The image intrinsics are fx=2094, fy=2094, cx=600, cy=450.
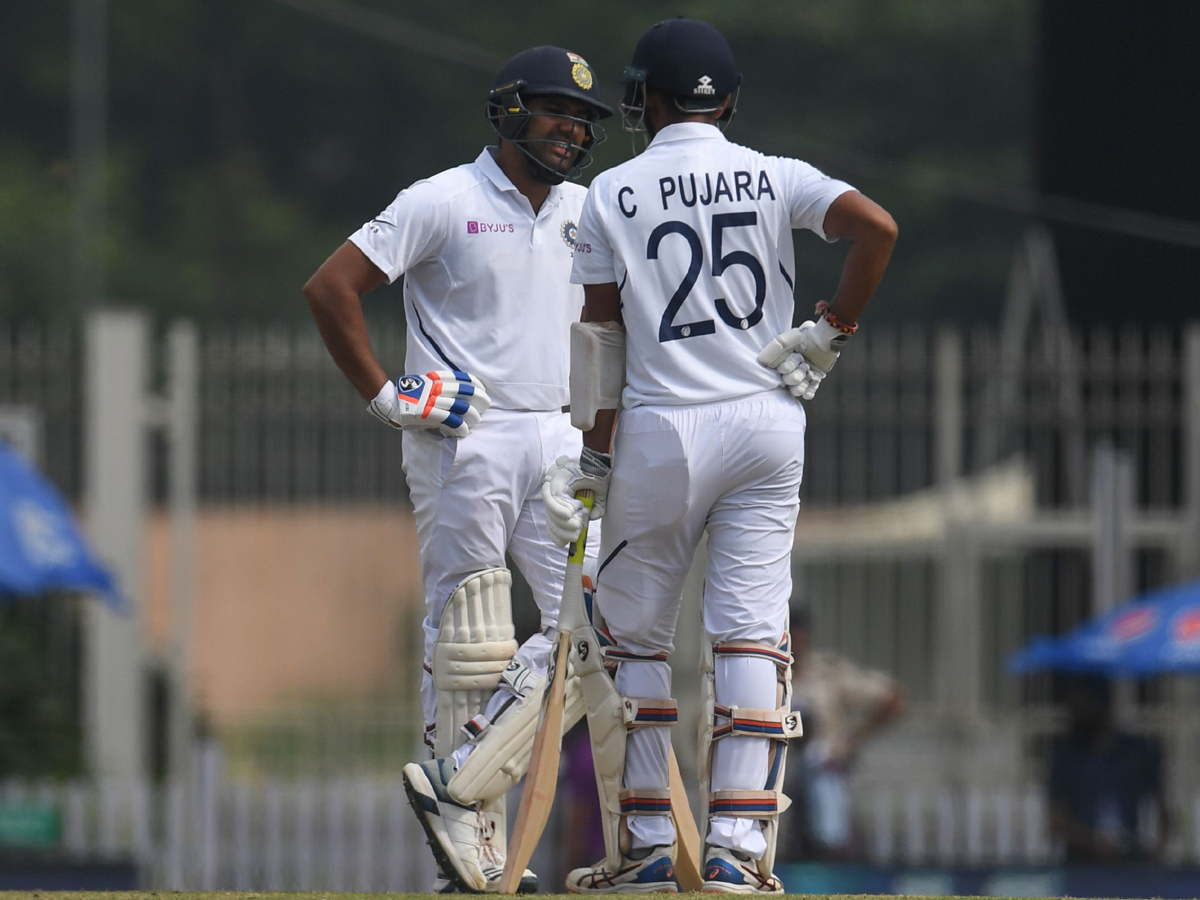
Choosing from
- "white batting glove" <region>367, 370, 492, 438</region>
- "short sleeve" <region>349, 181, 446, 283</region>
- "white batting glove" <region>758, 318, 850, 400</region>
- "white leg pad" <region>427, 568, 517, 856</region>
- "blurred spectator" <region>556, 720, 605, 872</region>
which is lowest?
"blurred spectator" <region>556, 720, 605, 872</region>

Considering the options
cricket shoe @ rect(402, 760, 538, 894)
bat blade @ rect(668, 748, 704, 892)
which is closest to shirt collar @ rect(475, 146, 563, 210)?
cricket shoe @ rect(402, 760, 538, 894)

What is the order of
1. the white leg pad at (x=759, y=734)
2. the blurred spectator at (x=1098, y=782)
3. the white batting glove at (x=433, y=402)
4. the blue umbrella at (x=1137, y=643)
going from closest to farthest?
the white leg pad at (x=759, y=734), the white batting glove at (x=433, y=402), the blue umbrella at (x=1137, y=643), the blurred spectator at (x=1098, y=782)

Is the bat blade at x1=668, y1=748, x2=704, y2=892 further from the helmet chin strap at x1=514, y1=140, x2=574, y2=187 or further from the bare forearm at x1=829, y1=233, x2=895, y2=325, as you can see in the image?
the helmet chin strap at x1=514, y1=140, x2=574, y2=187

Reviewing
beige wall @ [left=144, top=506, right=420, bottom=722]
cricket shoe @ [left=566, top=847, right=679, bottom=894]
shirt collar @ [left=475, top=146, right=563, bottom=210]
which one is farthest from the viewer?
beige wall @ [left=144, top=506, right=420, bottom=722]

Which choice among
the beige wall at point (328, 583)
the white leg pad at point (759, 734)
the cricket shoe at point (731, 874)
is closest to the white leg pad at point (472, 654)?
the white leg pad at point (759, 734)

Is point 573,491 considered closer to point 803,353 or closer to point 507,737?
point 803,353

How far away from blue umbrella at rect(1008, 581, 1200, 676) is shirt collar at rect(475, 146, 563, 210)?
5178mm

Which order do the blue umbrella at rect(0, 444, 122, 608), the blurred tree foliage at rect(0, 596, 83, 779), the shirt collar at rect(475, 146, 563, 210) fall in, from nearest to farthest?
the shirt collar at rect(475, 146, 563, 210), the blue umbrella at rect(0, 444, 122, 608), the blurred tree foliage at rect(0, 596, 83, 779)

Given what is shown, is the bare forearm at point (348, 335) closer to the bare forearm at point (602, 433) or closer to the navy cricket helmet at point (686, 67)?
the bare forearm at point (602, 433)

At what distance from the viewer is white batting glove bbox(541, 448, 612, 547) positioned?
5.60 m

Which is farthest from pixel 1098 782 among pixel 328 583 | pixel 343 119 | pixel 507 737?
pixel 343 119

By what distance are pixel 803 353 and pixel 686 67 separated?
33.1 inches

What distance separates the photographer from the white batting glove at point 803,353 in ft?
18.2

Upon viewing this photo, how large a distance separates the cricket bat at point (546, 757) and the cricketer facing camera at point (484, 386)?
0.32m
